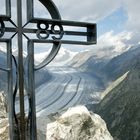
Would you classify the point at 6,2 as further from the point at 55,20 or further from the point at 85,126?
the point at 85,126

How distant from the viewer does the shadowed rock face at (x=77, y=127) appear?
9.28 meters

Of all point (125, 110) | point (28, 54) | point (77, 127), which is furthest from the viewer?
point (125, 110)

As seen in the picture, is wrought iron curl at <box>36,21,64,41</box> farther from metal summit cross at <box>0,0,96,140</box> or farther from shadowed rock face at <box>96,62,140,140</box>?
shadowed rock face at <box>96,62,140,140</box>

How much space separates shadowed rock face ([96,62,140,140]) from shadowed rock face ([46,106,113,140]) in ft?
152

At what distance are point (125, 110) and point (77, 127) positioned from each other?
233 ft

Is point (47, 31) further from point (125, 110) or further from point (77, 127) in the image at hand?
point (125, 110)

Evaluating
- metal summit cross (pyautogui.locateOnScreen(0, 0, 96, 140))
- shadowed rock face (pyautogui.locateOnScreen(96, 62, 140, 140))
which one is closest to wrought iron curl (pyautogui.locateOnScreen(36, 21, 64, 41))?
metal summit cross (pyautogui.locateOnScreen(0, 0, 96, 140))

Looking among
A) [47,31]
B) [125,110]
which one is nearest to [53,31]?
[47,31]

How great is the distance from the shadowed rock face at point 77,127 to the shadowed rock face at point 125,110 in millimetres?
46438

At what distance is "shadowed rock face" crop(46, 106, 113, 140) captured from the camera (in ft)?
30.5

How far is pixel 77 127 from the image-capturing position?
955 cm

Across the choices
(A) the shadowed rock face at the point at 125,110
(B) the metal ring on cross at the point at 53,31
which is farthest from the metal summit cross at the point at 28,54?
(A) the shadowed rock face at the point at 125,110

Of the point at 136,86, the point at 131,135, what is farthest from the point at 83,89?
the point at 131,135

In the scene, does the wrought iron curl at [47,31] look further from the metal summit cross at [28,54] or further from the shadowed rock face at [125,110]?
the shadowed rock face at [125,110]
